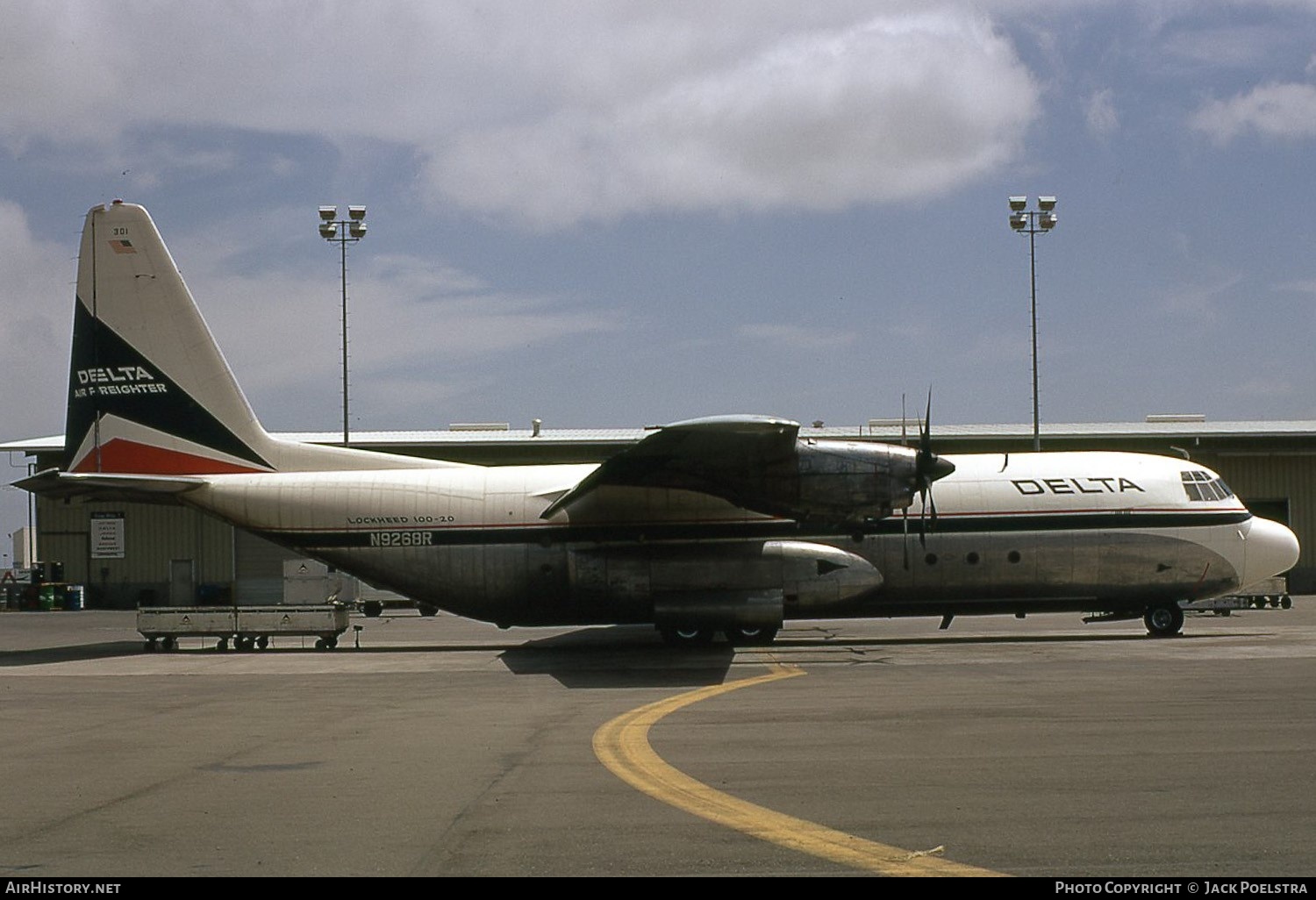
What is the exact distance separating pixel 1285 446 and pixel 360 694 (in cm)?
4690

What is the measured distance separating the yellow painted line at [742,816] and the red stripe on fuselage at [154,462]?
626 inches

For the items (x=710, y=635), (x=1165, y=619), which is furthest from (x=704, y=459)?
(x=1165, y=619)

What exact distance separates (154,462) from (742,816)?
71.1 ft

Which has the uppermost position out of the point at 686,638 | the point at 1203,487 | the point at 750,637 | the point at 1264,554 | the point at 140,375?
the point at 140,375

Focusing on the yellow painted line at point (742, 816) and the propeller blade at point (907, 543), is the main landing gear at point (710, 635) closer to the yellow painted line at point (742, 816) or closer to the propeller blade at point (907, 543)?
the propeller blade at point (907, 543)

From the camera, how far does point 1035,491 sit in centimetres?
2633

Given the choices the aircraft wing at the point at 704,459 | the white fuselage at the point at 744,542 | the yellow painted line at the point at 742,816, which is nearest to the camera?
the yellow painted line at the point at 742,816

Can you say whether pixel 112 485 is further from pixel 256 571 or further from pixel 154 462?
pixel 256 571

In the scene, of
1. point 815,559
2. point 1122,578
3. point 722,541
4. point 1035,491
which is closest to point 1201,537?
point 1122,578

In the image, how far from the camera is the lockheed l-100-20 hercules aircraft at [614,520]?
2511cm

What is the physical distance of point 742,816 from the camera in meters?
8.91

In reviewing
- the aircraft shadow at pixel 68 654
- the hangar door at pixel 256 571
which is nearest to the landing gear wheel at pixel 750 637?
the aircraft shadow at pixel 68 654

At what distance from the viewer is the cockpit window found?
2670 centimetres

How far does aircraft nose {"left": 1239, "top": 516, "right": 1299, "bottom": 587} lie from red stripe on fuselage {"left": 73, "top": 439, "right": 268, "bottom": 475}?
887 inches
